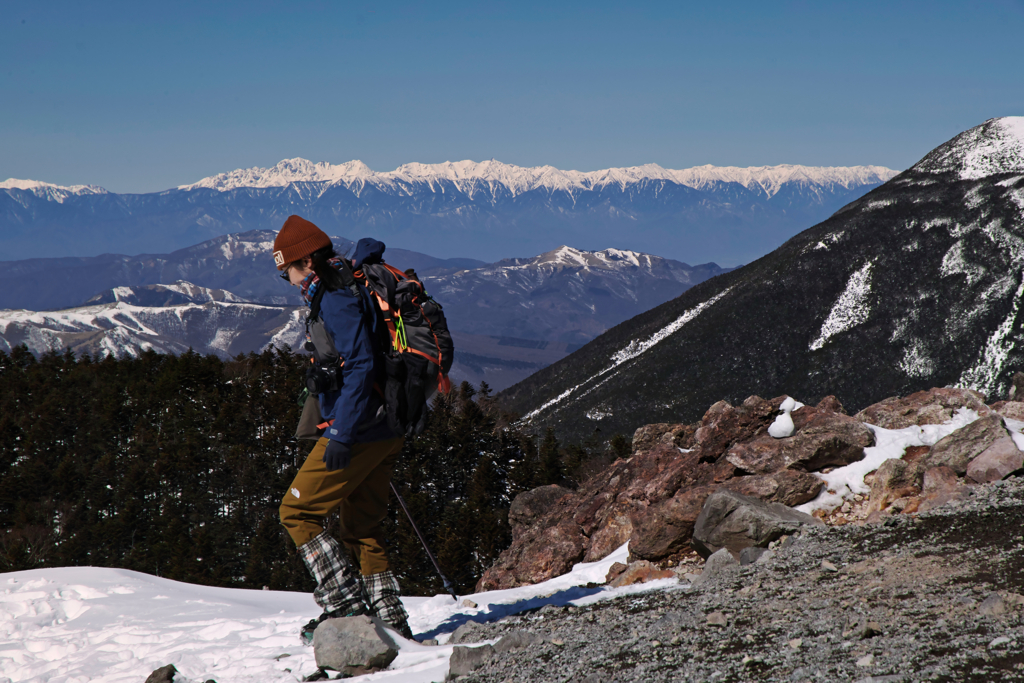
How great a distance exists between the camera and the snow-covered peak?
467 ft

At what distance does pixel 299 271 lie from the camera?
260 inches

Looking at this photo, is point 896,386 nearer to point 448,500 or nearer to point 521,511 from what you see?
point 448,500

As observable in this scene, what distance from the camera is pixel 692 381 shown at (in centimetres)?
11575

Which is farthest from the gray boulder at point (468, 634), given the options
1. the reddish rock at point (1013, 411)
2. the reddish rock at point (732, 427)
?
the reddish rock at point (1013, 411)

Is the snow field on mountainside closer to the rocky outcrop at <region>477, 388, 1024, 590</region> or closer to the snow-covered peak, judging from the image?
the snow-covered peak

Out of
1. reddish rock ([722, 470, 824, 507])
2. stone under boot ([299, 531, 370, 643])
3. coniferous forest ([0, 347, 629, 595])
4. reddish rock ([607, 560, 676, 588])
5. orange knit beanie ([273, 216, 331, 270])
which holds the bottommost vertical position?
coniferous forest ([0, 347, 629, 595])

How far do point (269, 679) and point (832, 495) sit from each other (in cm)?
805

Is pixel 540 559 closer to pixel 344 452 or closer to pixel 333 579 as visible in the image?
pixel 333 579

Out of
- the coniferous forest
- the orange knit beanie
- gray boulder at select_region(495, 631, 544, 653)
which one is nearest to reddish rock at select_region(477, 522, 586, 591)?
gray boulder at select_region(495, 631, 544, 653)

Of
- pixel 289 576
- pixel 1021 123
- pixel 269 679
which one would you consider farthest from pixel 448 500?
pixel 1021 123

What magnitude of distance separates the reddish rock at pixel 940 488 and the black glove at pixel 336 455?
7154mm

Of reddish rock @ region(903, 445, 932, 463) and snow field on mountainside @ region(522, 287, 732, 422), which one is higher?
reddish rock @ region(903, 445, 932, 463)

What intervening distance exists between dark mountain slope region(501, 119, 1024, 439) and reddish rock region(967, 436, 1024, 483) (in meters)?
92.3

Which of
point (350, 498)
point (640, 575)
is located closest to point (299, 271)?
point (350, 498)
